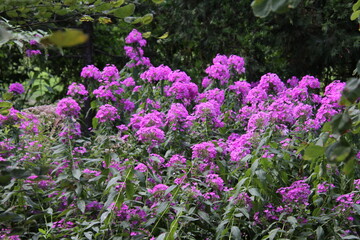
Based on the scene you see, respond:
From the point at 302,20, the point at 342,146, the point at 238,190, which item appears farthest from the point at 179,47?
the point at 342,146

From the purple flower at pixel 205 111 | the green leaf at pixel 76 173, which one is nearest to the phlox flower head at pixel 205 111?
the purple flower at pixel 205 111

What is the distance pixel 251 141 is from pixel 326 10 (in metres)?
3.88

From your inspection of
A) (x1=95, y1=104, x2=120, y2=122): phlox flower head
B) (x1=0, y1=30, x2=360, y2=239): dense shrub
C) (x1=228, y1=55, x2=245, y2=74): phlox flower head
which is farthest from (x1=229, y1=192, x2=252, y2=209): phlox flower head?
(x1=228, y1=55, x2=245, y2=74): phlox flower head

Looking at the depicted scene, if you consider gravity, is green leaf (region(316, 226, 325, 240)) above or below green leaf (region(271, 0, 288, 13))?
below

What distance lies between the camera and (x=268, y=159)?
310cm

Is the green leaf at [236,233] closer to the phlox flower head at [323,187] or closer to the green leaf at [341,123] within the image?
the phlox flower head at [323,187]

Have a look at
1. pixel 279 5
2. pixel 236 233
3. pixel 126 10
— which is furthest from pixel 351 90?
pixel 236 233

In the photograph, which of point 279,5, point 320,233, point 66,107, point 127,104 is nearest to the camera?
point 279,5

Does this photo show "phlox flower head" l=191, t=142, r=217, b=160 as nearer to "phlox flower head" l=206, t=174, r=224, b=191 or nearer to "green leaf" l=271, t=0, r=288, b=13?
"phlox flower head" l=206, t=174, r=224, b=191

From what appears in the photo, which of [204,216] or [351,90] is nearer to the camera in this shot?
[351,90]

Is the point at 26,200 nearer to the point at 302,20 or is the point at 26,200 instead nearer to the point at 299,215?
the point at 299,215

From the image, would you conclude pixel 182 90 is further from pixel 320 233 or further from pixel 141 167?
pixel 320 233

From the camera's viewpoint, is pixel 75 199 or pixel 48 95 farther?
pixel 48 95

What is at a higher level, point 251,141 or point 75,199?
point 251,141
